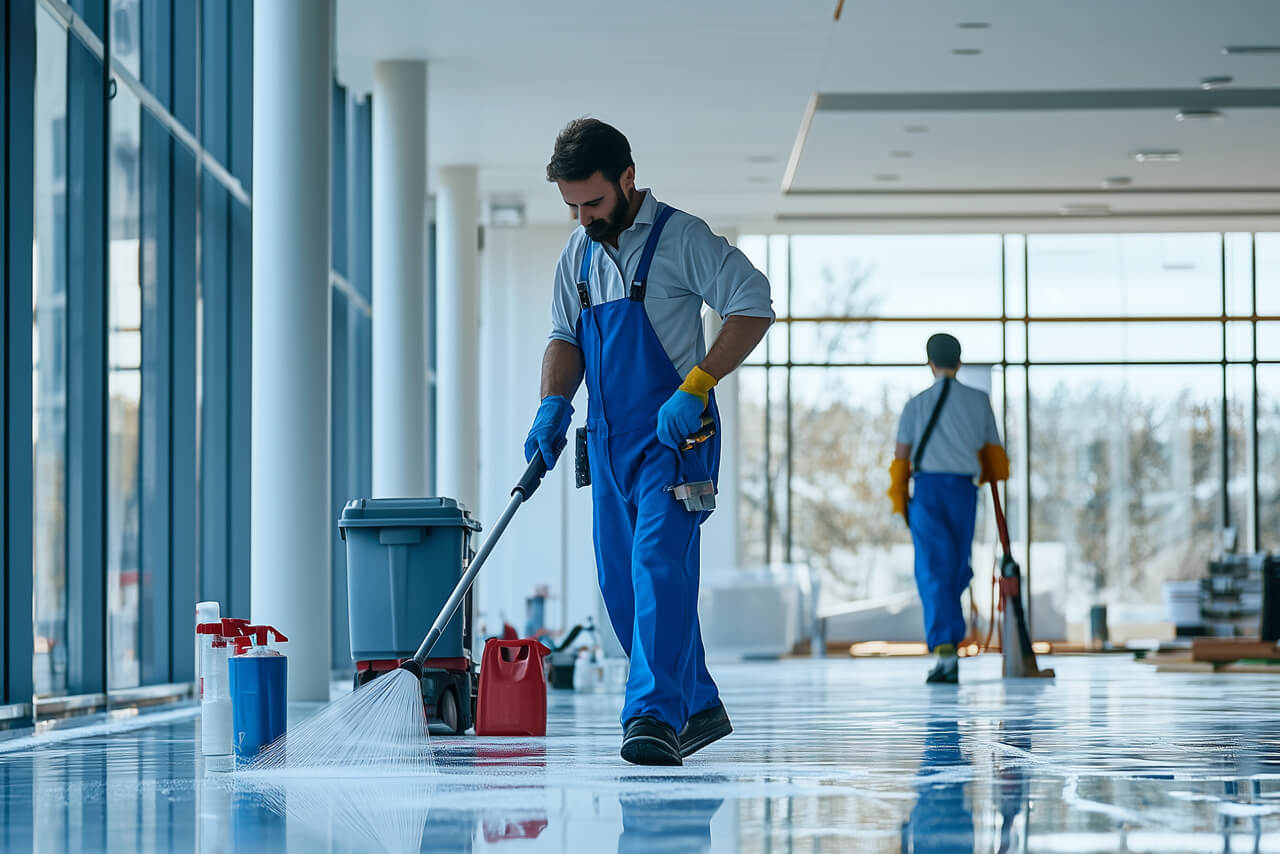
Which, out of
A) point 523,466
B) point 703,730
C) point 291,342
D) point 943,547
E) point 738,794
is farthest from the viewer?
point 523,466

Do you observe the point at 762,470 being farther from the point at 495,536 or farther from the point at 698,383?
the point at 698,383

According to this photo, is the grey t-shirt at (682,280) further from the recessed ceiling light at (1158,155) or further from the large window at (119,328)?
the recessed ceiling light at (1158,155)

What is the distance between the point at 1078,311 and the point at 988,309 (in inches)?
37.2

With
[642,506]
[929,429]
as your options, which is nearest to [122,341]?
[929,429]

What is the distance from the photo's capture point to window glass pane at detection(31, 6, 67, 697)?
643 centimetres

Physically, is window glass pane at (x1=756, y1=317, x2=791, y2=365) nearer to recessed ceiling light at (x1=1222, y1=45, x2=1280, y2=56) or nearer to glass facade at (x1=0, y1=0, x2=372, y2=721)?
recessed ceiling light at (x1=1222, y1=45, x2=1280, y2=56)

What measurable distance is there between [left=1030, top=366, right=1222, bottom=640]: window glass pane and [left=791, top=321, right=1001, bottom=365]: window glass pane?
108cm

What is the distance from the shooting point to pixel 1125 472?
17625mm

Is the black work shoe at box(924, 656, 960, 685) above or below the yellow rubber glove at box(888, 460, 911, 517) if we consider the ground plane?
below

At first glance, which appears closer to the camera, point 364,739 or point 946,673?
point 364,739

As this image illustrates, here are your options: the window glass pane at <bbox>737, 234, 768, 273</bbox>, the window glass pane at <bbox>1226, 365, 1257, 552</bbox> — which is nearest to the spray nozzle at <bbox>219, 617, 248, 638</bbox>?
the window glass pane at <bbox>737, 234, 768, 273</bbox>

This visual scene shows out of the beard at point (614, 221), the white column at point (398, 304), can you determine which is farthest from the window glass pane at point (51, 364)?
the white column at point (398, 304)

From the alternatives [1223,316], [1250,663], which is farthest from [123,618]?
[1223,316]

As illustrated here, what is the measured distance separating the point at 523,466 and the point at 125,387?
7822 millimetres
